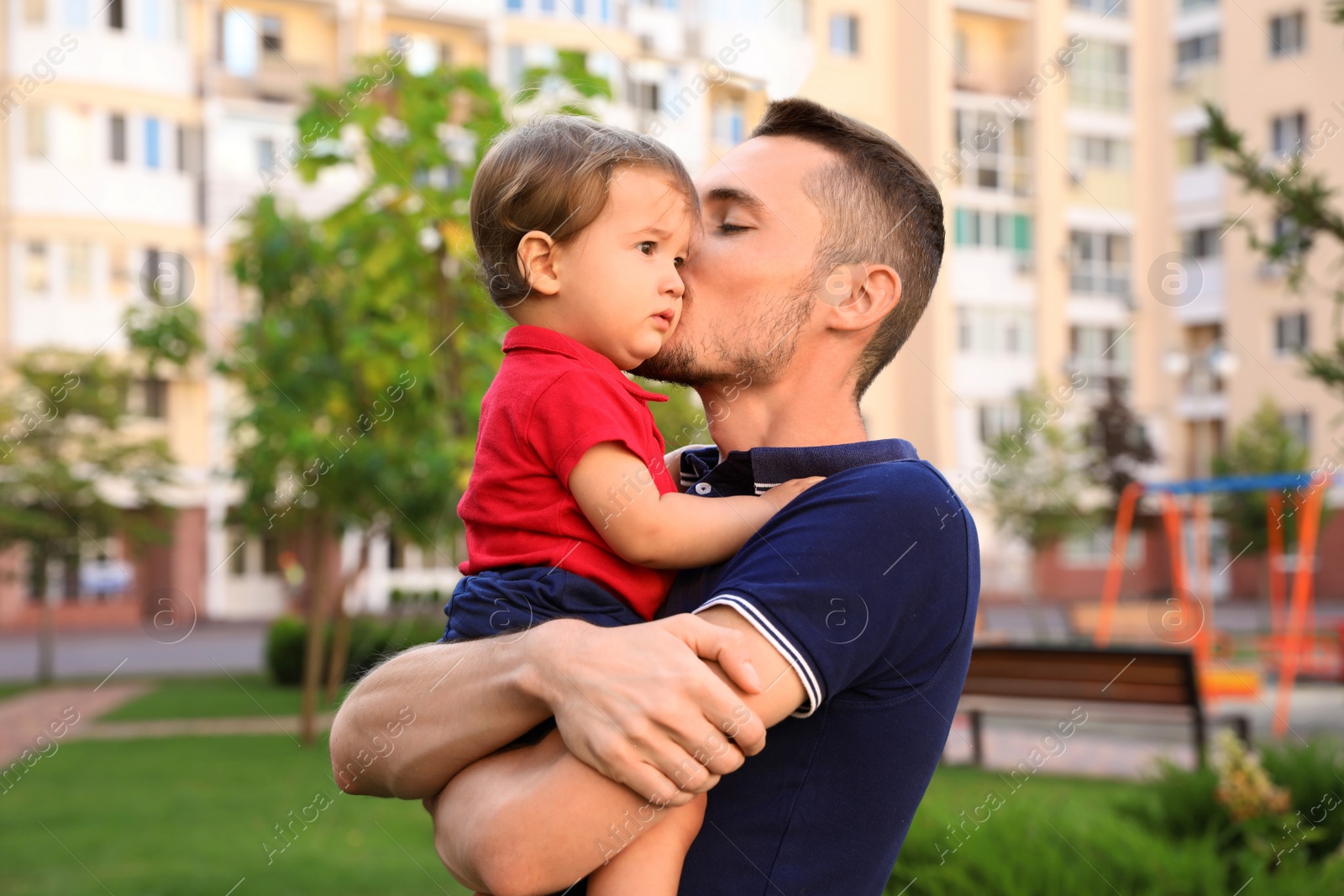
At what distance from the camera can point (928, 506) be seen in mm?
1973

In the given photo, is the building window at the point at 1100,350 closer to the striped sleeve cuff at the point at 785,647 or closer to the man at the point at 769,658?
the man at the point at 769,658

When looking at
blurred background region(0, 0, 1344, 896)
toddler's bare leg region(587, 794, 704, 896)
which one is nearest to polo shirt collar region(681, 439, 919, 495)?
toddler's bare leg region(587, 794, 704, 896)

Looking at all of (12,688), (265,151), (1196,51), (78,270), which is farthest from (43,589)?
(1196,51)

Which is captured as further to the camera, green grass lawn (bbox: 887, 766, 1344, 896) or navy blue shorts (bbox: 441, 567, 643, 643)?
green grass lawn (bbox: 887, 766, 1344, 896)

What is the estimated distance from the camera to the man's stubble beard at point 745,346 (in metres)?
2.32

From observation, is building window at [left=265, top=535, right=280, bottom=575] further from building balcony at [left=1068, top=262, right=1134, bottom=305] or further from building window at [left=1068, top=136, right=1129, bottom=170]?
building window at [left=1068, top=136, right=1129, bottom=170]

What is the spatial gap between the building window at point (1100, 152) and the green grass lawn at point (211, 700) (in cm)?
3389

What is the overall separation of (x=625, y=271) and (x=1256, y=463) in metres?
34.8

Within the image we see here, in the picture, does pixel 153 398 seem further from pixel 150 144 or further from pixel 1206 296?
pixel 1206 296

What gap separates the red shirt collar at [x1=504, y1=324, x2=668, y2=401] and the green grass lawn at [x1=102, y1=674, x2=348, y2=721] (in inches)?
520

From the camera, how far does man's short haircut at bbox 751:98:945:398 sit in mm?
2332

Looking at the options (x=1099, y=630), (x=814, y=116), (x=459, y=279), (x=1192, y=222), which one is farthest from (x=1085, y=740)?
(x=1192, y=222)

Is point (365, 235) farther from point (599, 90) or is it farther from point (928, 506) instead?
point (928, 506)

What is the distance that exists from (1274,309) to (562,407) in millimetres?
43790
